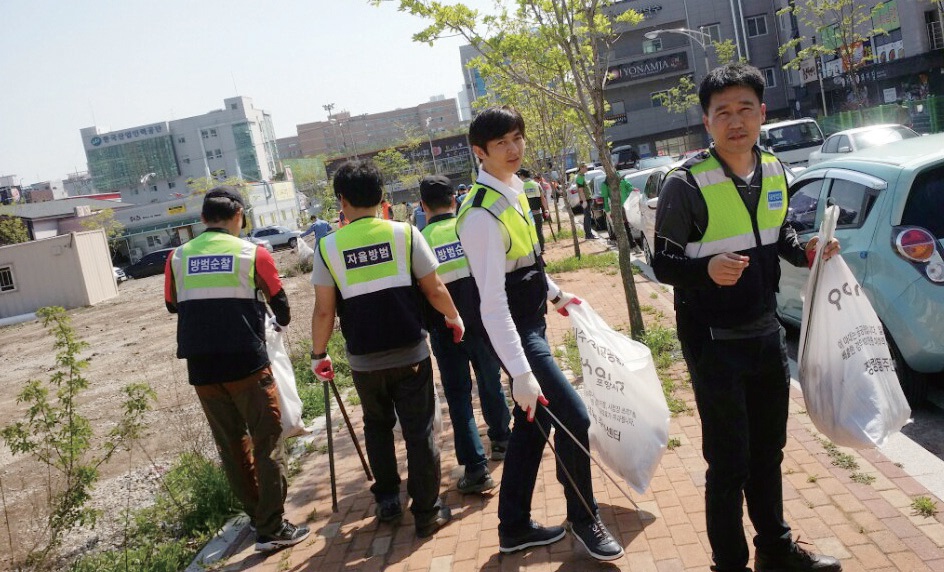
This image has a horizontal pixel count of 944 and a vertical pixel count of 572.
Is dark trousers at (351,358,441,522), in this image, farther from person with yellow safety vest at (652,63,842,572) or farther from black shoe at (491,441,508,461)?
person with yellow safety vest at (652,63,842,572)

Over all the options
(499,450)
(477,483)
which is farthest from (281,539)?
(499,450)

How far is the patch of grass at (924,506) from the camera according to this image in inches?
140

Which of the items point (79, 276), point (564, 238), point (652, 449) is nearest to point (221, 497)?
point (652, 449)

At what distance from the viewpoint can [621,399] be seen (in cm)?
363

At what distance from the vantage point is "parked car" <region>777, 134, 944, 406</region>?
468 centimetres

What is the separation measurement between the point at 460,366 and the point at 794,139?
18.0 meters

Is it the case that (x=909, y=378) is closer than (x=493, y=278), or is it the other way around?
(x=493, y=278)

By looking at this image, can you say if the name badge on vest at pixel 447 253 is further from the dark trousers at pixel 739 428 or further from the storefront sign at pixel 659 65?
the storefront sign at pixel 659 65

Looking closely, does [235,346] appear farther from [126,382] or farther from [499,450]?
[126,382]

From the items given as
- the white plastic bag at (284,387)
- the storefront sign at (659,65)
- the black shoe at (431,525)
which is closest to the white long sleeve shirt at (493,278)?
the black shoe at (431,525)

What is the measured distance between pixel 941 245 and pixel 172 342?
15.5 m

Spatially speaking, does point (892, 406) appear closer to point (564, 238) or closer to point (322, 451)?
point (322, 451)

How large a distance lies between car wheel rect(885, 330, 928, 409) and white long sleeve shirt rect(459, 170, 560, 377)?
9.36 ft

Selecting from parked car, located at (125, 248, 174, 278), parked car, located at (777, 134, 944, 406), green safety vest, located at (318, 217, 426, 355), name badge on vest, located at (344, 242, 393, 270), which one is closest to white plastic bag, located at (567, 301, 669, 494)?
green safety vest, located at (318, 217, 426, 355)
